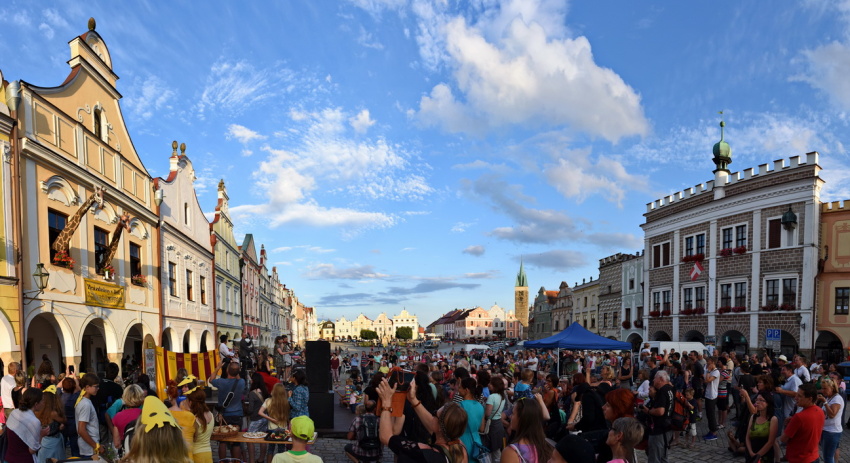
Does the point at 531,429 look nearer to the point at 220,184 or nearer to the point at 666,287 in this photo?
the point at 220,184

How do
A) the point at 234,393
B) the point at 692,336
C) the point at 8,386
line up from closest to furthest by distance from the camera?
1. the point at 234,393
2. the point at 8,386
3. the point at 692,336

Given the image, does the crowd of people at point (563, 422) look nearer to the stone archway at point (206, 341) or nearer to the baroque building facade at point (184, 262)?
the baroque building facade at point (184, 262)

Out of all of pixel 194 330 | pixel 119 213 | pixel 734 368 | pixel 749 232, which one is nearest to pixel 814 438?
pixel 734 368

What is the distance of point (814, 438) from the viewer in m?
5.59

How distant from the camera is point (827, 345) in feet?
80.8

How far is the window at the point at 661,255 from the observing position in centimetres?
3259

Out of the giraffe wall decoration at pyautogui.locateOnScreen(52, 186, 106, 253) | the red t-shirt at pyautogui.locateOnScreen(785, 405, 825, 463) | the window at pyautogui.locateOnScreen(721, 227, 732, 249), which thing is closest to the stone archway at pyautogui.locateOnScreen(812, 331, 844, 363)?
the window at pyautogui.locateOnScreen(721, 227, 732, 249)

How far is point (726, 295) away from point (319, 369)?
26.1 meters

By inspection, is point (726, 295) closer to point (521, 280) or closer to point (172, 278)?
point (172, 278)

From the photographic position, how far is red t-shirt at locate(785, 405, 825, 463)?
18.2 feet

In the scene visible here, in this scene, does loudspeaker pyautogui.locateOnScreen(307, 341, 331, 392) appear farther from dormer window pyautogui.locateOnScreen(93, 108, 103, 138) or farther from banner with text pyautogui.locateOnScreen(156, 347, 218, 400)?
dormer window pyautogui.locateOnScreen(93, 108, 103, 138)

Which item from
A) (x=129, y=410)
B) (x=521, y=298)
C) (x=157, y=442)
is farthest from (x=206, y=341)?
(x=521, y=298)

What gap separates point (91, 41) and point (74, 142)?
3.79 metres

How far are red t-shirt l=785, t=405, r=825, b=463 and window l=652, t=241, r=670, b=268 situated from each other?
2925cm
